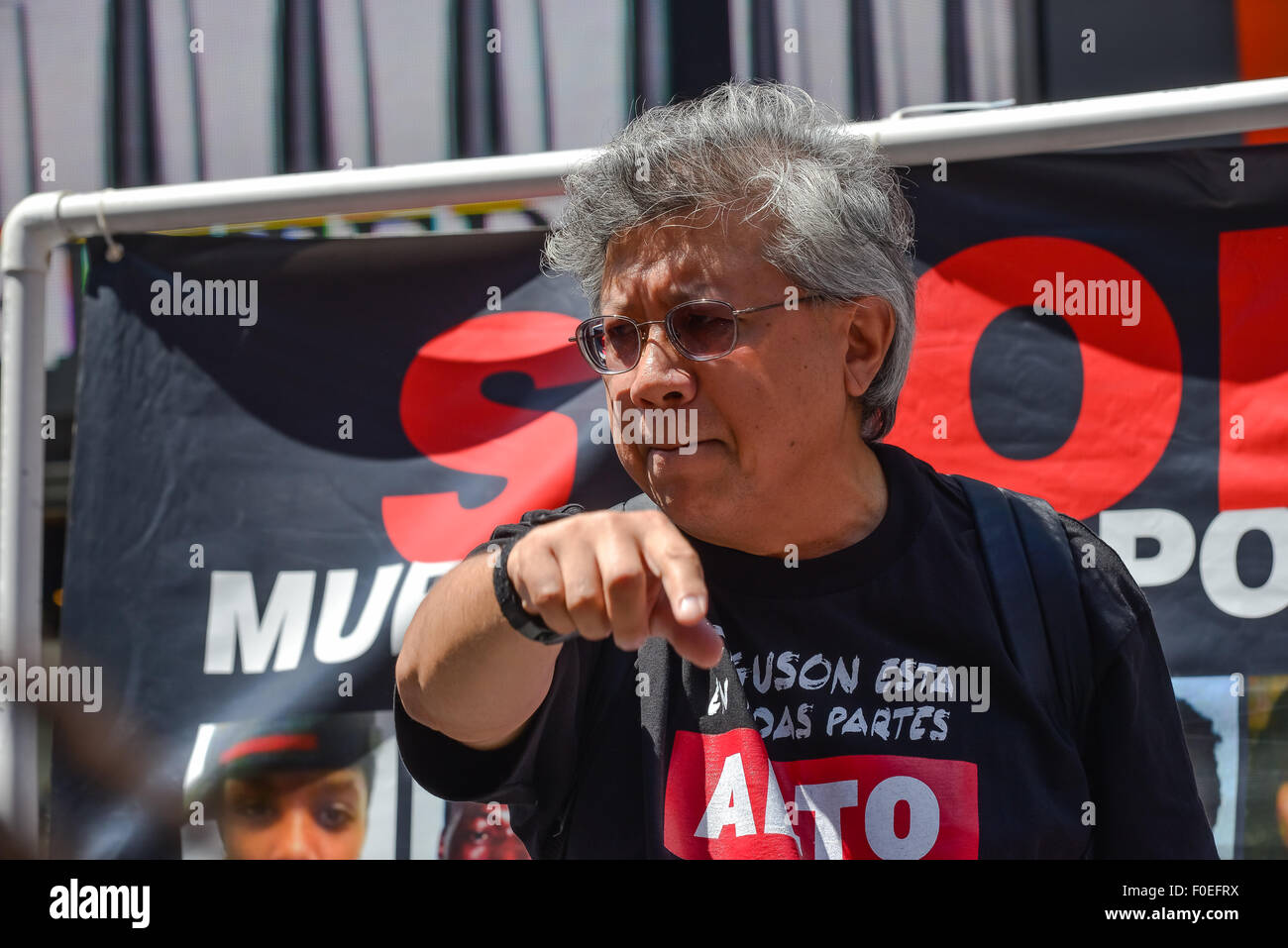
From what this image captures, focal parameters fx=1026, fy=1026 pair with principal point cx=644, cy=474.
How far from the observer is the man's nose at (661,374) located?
1.38 m

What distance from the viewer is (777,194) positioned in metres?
1.45

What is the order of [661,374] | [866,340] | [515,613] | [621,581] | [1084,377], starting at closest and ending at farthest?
[621,581] → [515,613] → [661,374] → [866,340] → [1084,377]

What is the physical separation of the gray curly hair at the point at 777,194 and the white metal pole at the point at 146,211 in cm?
59

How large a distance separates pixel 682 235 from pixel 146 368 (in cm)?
169

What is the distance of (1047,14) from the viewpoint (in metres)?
3.66

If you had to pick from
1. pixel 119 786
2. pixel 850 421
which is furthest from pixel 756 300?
pixel 119 786

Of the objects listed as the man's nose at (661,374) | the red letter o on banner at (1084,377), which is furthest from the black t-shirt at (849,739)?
the red letter o on banner at (1084,377)

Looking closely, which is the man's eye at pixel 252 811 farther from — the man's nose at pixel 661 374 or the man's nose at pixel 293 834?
the man's nose at pixel 661 374

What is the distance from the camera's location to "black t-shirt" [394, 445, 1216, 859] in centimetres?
136

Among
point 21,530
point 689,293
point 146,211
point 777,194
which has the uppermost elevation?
point 146,211

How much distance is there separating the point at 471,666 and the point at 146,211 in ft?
5.94

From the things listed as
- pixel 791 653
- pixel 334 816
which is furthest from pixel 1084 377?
pixel 334 816

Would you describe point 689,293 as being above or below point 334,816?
above

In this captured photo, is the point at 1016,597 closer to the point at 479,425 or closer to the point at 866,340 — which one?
the point at 866,340
